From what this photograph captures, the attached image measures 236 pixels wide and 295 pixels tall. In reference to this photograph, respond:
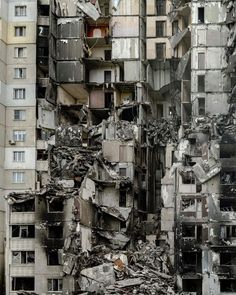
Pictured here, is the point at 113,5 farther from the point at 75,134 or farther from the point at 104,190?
the point at 104,190

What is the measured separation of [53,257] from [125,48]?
27.8 m

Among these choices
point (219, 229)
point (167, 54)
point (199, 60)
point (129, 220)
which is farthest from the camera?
point (167, 54)

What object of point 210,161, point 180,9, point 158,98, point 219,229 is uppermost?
point 180,9

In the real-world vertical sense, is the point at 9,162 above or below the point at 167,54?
below

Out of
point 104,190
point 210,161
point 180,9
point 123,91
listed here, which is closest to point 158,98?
point 123,91

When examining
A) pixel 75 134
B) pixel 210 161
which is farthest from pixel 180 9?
pixel 210 161

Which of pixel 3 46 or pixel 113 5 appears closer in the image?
pixel 3 46

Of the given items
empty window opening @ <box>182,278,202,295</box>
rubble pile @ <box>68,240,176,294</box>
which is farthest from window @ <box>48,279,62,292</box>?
empty window opening @ <box>182,278,202,295</box>

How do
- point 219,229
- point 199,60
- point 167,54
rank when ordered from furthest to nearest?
point 167,54, point 199,60, point 219,229

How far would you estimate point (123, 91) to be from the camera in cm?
8950

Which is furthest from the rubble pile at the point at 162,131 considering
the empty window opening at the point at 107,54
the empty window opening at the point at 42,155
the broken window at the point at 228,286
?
the broken window at the point at 228,286

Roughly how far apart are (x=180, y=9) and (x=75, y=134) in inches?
666

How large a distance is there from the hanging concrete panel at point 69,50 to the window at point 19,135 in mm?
9084

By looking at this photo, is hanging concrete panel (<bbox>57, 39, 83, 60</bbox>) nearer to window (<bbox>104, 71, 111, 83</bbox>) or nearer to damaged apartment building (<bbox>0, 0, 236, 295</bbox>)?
damaged apartment building (<bbox>0, 0, 236, 295</bbox>)
